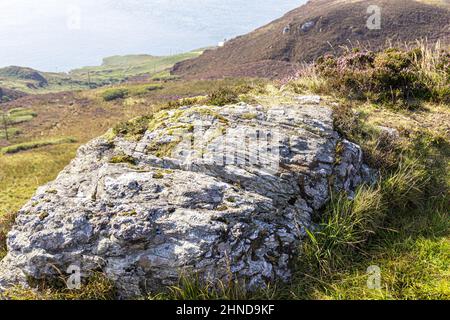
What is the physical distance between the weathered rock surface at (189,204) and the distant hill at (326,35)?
221 ft

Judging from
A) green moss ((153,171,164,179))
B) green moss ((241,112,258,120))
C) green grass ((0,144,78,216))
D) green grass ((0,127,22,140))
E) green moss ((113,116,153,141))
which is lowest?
green grass ((0,144,78,216))

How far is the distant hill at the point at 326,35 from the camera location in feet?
258

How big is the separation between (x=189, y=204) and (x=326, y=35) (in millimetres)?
92080

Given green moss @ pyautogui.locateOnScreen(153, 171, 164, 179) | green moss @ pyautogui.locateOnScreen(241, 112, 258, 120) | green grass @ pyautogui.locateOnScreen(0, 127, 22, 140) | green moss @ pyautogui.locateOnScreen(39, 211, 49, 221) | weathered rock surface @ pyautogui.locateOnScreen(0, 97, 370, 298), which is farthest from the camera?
green grass @ pyautogui.locateOnScreen(0, 127, 22, 140)

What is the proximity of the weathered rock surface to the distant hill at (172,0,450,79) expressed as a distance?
67466 millimetres

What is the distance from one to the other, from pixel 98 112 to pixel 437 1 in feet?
345

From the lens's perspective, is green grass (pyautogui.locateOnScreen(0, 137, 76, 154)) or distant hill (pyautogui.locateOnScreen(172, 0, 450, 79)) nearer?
green grass (pyautogui.locateOnScreen(0, 137, 76, 154))

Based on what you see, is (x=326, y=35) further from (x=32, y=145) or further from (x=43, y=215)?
(x=43, y=215)

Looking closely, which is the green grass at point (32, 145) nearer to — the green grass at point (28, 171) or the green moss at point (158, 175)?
the green grass at point (28, 171)

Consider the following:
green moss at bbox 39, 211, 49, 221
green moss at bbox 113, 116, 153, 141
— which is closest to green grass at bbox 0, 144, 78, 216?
green moss at bbox 113, 116, 153, 141

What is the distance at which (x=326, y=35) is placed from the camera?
8625 cm

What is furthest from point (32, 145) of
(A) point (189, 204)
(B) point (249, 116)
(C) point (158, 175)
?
(A) point (189, 204)

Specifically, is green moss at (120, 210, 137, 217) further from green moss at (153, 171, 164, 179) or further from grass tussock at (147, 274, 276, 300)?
grass tussock at (147, 274, 276, 300)

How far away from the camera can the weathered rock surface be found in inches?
192
